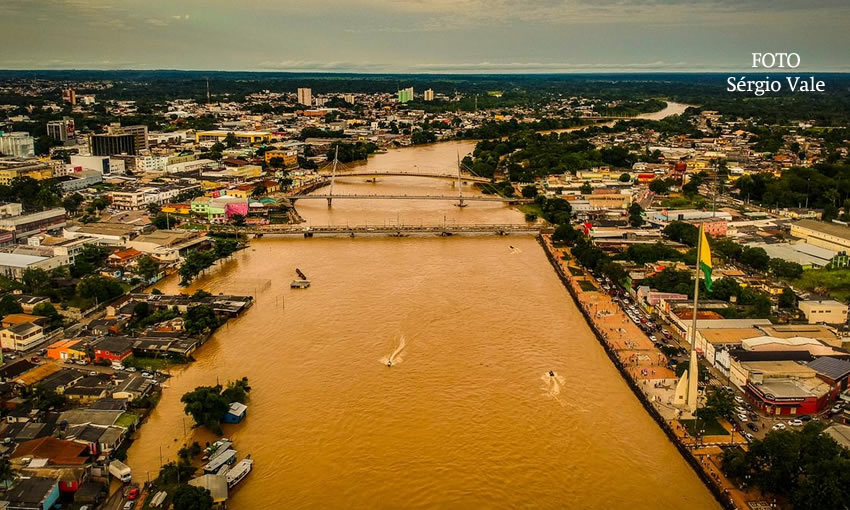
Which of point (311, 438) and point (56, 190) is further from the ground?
point (56, 190)

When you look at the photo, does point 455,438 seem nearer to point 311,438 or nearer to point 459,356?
point 311,438

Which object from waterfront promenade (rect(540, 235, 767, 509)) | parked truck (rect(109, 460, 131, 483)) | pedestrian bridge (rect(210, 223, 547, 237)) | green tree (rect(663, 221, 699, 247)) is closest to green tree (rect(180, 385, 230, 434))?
parked truck (rect(109, 460, 131, 483))

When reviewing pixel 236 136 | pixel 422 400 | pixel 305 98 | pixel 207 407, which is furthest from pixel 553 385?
pixel 305 98

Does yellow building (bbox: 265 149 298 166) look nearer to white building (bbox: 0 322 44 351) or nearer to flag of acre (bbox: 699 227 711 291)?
white building (bbox: 0 322 44 351)

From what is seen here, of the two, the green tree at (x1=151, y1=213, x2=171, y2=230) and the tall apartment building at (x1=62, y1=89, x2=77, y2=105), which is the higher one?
the tall apartment building at (x1=62, y1=89, x2=77, y2=105)

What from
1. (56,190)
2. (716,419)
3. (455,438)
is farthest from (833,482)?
(56,190)

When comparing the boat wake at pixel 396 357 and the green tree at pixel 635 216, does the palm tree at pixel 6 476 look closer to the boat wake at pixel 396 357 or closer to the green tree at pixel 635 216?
the boat wake at pixel 396 357
